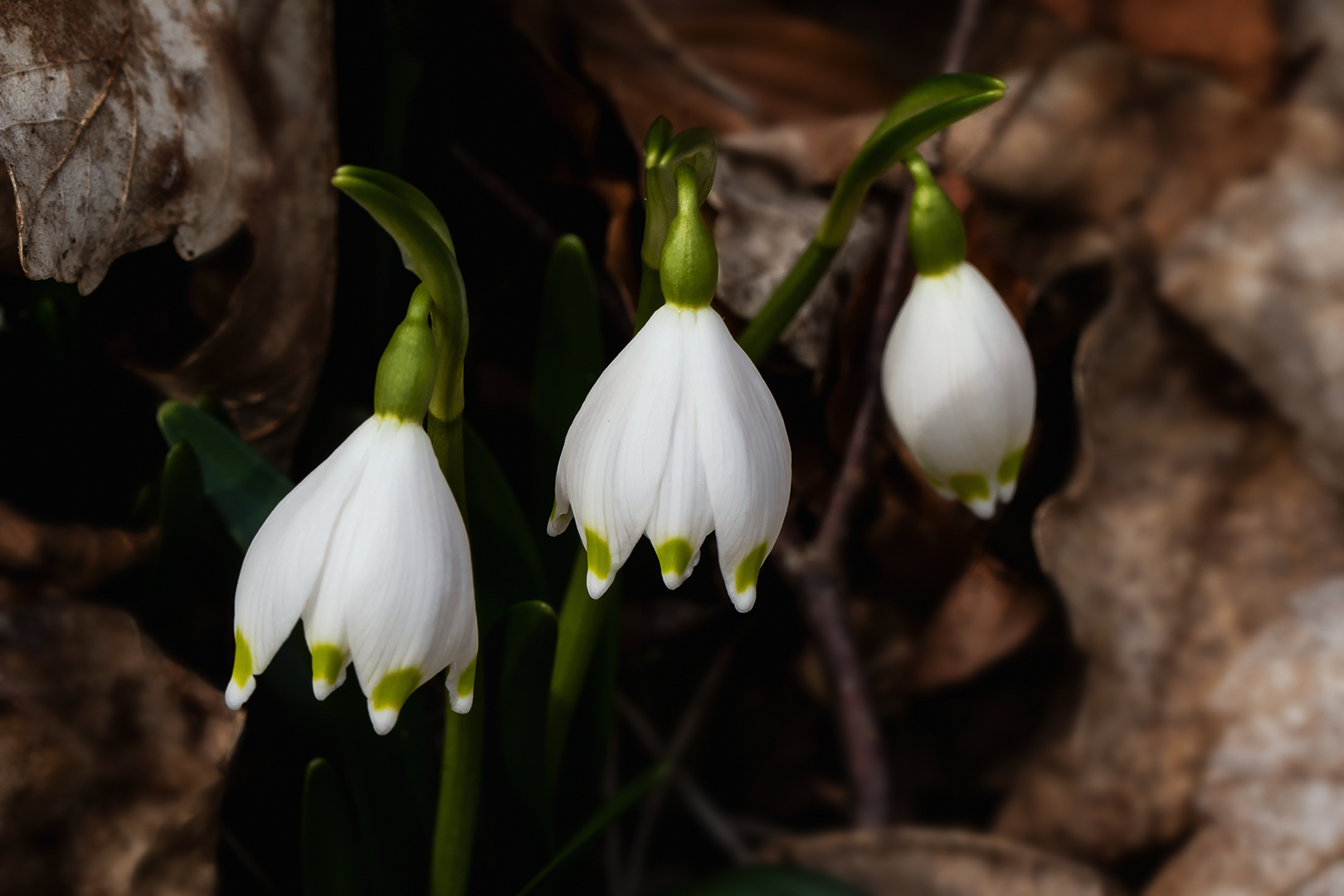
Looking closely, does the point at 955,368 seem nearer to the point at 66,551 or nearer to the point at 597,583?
the point at 597,583

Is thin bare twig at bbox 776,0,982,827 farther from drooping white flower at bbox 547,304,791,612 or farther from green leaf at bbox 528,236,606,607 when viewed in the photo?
drooping white flower at bbox 547,304,791,612

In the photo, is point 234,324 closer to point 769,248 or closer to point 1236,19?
point 769,248

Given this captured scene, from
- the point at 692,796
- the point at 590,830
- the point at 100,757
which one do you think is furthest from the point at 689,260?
the point at 692,796

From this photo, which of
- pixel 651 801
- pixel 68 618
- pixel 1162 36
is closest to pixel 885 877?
pixel 651 801

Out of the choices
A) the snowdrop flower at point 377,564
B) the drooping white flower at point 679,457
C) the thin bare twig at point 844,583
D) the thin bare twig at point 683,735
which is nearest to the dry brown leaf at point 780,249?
the thin bare twig at point 844,583

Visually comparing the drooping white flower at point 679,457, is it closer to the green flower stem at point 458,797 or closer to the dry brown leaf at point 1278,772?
the green flower stem at point 458,797

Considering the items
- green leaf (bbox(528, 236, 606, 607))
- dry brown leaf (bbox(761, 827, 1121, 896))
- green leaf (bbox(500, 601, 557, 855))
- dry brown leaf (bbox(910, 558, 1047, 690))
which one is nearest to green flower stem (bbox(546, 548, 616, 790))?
green leaf (bbox(500, 601, 557, 855))
